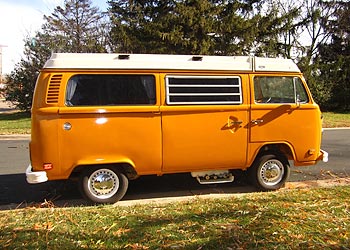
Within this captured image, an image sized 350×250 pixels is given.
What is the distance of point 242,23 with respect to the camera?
21.5 metres

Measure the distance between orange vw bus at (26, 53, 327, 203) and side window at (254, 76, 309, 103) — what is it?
0.02 m

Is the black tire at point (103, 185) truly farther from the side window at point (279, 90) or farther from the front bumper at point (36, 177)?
the side window at point (279, 90)

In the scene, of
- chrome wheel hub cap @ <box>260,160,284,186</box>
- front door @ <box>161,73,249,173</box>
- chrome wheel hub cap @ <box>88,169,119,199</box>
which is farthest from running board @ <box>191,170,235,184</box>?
chrome wheel hub cap @ <box>88,169,119,199</box>

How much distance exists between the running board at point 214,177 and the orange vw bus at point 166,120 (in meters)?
0.02

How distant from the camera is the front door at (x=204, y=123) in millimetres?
5801

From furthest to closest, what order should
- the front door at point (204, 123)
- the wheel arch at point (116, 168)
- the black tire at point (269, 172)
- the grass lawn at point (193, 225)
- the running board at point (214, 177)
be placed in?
1. the black tire at point (269, 172)
2. the running board at point (214, 177)
3. the front door at point (204, 123)
4. the wheel arch at point (116, 168)
5. the grass lawn at point (193, 225)

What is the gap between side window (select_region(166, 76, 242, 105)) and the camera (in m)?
5.82

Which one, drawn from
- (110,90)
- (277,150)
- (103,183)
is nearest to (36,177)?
(103,183)

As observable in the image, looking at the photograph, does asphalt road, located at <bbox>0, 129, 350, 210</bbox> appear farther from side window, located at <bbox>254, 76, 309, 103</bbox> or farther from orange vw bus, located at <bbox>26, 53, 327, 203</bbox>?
side window, located at <bbox>254, 76, 309, 103</bbox>

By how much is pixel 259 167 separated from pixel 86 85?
3.24 m

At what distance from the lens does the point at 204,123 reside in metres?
5.91

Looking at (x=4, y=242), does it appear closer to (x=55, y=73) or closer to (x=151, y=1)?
(x=55, y=73)

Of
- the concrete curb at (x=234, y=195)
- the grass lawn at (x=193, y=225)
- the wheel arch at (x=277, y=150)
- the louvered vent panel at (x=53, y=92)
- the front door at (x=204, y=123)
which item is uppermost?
the louvered vent panel at (x=53, y=92)

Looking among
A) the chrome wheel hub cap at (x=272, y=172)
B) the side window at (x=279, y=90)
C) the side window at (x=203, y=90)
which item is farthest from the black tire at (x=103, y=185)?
the side window at (x=279, y=90)
